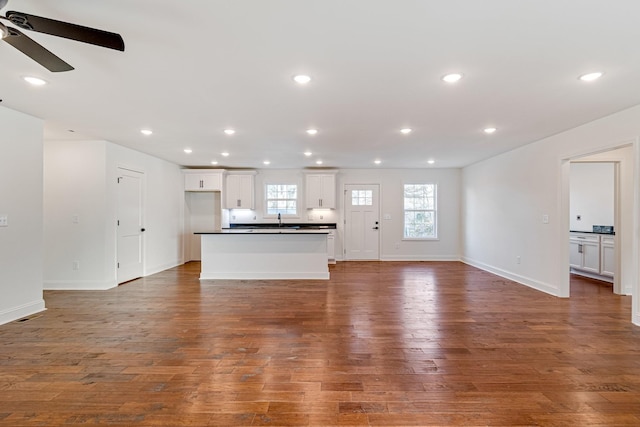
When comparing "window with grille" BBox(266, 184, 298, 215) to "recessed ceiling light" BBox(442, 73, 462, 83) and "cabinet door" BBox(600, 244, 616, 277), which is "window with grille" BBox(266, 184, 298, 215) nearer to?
"recessed ceiling light" BBox(442, 73, 462, 83)

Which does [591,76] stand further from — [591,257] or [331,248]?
[331,248]

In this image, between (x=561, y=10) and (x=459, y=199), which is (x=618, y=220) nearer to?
(x=459, y=199)

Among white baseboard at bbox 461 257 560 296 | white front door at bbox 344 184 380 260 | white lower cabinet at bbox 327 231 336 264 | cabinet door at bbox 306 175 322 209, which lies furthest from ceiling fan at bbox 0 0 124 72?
white front door at bbox 344 184 380 260

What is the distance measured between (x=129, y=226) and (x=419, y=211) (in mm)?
6543

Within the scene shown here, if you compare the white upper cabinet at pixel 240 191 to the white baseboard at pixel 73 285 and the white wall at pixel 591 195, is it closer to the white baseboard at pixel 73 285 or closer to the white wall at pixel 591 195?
the white baseboard at pixel 73 285

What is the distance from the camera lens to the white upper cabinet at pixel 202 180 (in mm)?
7664

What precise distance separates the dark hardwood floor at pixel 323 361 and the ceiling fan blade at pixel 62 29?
85.2 inches

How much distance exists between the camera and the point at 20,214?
3705 mm

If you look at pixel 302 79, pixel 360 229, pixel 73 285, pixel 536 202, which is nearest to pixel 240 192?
pixel 360 229

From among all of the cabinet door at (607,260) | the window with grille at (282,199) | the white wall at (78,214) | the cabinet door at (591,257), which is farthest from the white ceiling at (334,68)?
the window with grille at (282,199)

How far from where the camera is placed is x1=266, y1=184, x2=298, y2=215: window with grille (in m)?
8.03

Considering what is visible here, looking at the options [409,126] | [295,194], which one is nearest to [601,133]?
[409,126]

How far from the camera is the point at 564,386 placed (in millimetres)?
2201

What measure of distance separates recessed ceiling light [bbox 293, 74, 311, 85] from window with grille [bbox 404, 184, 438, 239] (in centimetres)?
590
